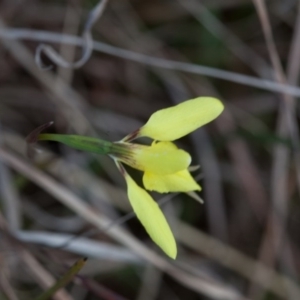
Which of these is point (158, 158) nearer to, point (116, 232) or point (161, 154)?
point (161, 154)

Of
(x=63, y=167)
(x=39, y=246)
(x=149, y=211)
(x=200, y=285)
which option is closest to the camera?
(x=149, y=211)

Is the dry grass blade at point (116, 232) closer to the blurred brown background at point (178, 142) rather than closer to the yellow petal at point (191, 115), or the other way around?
the blurred brown background at point (178, 142)

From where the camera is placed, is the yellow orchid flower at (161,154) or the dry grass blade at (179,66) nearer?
the yellow orchid flower at (161,154)

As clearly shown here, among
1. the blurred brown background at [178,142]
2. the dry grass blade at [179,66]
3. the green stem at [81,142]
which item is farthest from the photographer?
the blurred brown background at [178,142]

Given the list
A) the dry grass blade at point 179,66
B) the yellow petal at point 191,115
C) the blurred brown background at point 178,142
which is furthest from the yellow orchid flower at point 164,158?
the blurred brown background at point 178,142

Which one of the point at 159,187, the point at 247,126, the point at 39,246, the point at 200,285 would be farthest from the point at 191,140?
the point at 159,187

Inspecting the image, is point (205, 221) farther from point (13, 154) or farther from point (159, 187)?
point (159, 187)

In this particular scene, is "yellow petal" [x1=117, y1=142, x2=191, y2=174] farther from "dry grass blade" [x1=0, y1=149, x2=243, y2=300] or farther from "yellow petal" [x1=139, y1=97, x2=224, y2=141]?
"dry grass blade" [x1=0, y1=149, x2=243, y2=300]

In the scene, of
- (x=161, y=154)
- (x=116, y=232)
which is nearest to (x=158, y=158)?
(x=161, y=154)
